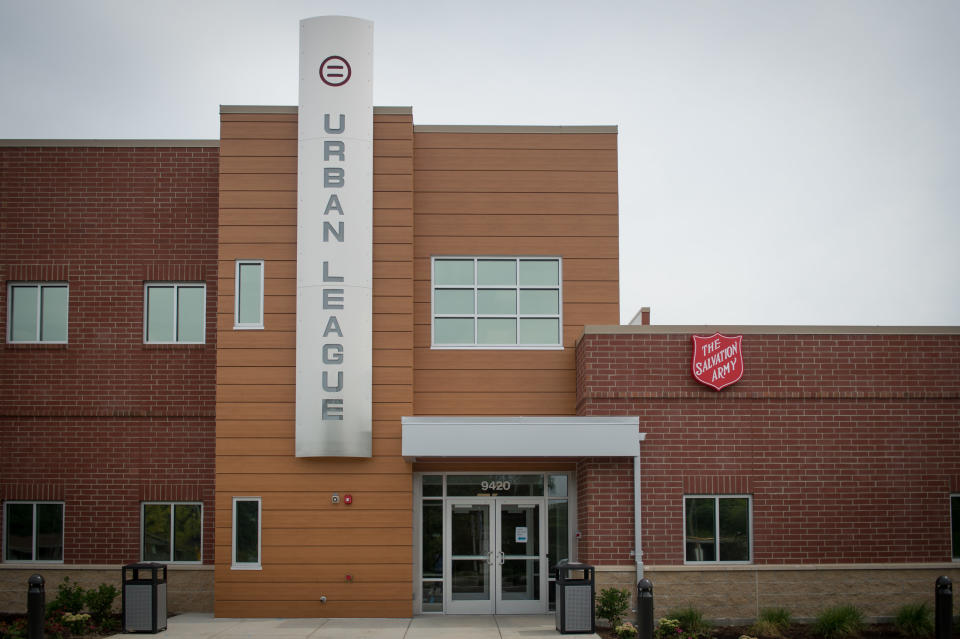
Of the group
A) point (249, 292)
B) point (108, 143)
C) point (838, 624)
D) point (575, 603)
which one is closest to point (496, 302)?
point (249, 292)

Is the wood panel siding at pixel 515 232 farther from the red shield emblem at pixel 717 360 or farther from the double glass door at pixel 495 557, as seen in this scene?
the red shield emblem at pixel 717 360

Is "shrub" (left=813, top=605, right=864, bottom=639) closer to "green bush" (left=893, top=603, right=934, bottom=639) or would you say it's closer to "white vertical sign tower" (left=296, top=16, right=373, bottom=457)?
"green bush" (left=893, top=603, right=934, bottom=639)

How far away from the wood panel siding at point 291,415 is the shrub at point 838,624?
6.88 m

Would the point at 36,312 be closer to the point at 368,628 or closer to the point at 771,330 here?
the point at 368,628

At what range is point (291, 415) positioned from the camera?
18281 mm

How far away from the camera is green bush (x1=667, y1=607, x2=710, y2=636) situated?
16.3m

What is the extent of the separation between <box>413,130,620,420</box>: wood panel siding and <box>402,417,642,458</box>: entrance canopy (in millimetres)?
1506

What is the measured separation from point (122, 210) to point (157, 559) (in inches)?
267

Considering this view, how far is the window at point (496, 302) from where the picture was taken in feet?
63.2

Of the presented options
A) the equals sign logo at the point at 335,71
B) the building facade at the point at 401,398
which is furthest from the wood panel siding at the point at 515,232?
the equals sign logo at the point at 335,71

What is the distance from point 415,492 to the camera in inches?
746

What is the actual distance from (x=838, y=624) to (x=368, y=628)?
296 inches

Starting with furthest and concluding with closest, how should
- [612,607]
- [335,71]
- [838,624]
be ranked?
[335,71] → [612,607] → [838,624]

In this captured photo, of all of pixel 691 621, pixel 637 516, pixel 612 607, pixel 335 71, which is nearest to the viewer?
pixel 691 621
